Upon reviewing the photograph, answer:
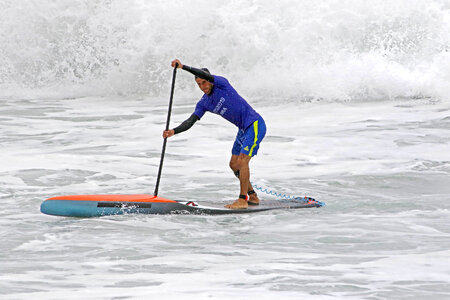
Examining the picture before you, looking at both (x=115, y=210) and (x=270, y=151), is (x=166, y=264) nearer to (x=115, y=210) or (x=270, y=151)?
(x=115, y=210)

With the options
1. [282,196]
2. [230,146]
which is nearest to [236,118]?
[282,196]

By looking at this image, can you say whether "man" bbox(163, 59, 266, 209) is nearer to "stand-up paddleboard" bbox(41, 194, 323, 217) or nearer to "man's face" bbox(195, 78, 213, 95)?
"man's face" bbox(195, 78, 213, 95)

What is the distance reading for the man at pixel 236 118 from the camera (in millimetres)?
7656

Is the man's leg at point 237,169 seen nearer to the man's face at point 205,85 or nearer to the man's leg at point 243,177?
the man's leg at point 243,177

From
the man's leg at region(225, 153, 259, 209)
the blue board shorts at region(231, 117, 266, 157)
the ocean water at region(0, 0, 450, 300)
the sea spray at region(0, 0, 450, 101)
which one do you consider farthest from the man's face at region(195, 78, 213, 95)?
the sea spray at region(0, 0, 450, 101)

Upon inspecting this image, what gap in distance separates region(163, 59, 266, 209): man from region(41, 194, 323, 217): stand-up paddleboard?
302mm

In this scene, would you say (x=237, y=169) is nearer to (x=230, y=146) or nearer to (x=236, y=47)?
(x=230, y=146)

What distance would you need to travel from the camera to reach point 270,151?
11.4m

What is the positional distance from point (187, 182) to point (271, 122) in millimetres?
4982

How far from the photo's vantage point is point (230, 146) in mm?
11828

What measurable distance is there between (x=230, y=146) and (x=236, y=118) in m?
4.03

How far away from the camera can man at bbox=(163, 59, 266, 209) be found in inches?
301

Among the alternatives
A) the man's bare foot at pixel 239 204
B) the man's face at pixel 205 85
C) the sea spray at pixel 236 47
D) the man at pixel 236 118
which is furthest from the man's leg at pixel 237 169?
the sea spray at pixel 236 47

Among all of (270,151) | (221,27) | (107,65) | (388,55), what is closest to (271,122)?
(270,151)
